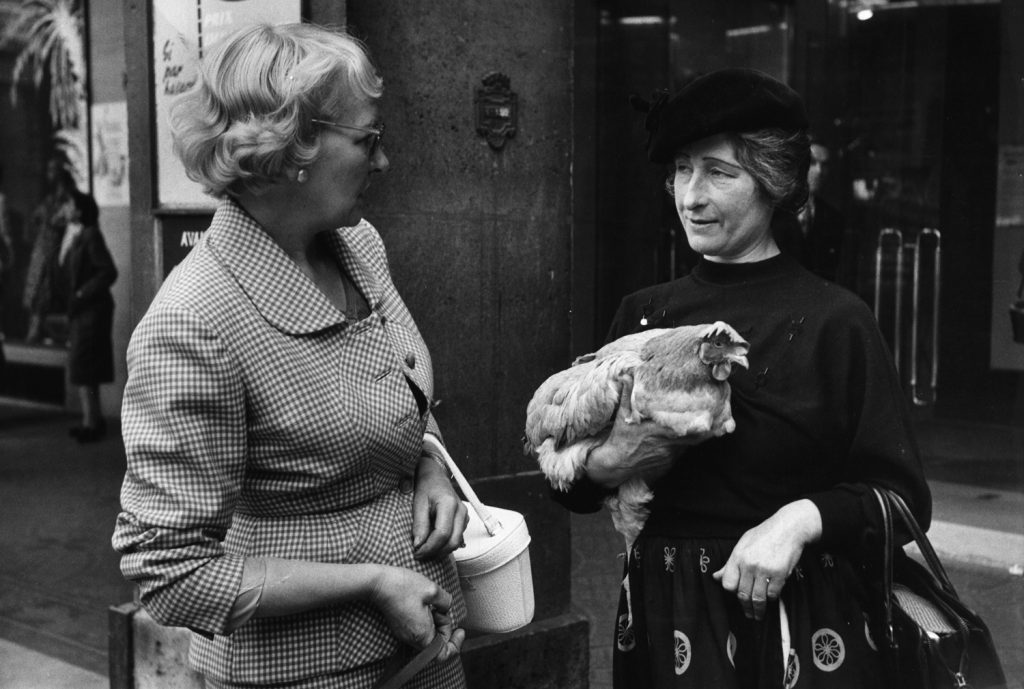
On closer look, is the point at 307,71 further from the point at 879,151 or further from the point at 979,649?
the point at 879,151

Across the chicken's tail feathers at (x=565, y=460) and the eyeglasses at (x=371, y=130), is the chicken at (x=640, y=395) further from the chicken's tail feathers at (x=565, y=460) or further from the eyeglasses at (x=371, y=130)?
the eyeglasses at (x=371, y=130)

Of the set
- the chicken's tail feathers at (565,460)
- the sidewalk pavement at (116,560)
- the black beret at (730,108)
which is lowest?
the sidewalk pavement at (116,560)

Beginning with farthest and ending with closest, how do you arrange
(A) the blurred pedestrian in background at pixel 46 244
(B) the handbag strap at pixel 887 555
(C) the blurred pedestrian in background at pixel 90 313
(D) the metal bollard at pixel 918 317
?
(A) the blurred pedestrian in background at pixel 46 244, (C) the blurred pedestrian in background at pixel 90 313, (D) the metal bollard at pixel 918 317, (B) the handbag strap at pixel 887 555

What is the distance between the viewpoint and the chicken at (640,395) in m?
2.23

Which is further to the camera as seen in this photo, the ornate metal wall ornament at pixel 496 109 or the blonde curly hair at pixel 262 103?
the ornate metal wall ornament at pixel 496 109

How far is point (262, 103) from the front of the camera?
2.20m

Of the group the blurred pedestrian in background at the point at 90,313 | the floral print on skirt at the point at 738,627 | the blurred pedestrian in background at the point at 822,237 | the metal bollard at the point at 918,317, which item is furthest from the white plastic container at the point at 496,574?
the blurred pedestrian in background at the point at 90,313

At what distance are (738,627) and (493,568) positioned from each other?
0.53 m

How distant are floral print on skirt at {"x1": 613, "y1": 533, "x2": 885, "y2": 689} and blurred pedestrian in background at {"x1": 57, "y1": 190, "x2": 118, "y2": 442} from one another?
9271mm

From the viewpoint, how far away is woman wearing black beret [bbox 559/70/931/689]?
235 centimetres

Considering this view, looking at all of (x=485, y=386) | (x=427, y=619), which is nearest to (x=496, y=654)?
(x=485, y=386)

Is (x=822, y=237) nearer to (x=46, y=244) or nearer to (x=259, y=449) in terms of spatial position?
(x=259, y=449)

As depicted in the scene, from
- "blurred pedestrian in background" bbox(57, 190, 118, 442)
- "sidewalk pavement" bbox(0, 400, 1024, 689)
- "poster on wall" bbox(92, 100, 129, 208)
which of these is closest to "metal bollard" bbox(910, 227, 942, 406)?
"sidewalk pavement" bbox(0, 400, 1024, 689)

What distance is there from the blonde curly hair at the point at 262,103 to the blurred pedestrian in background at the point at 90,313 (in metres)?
9.08
